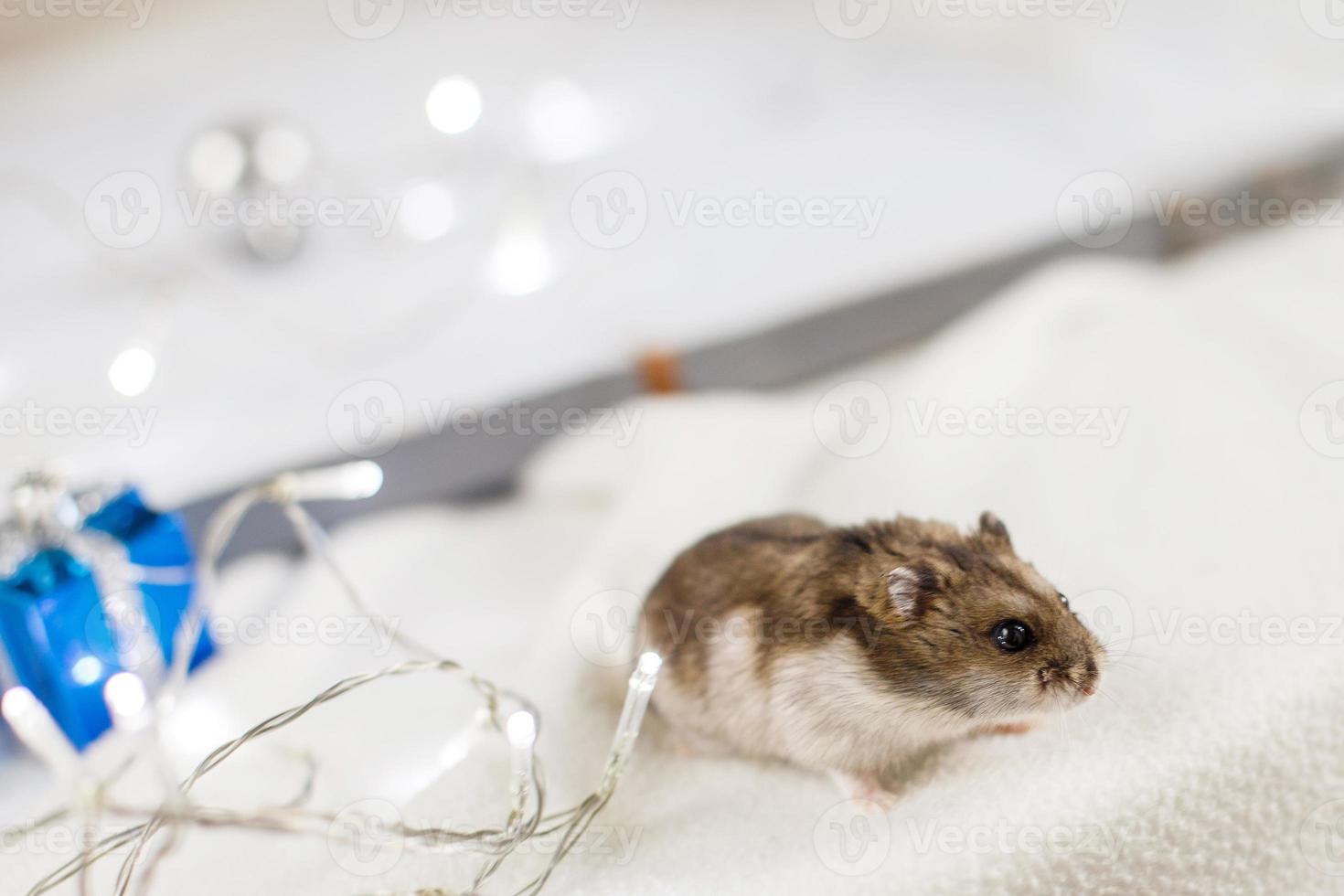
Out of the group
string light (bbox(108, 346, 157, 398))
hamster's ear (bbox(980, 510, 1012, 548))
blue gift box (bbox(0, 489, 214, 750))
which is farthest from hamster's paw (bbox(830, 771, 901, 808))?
string light (bbox(108, 346, 157, 398))

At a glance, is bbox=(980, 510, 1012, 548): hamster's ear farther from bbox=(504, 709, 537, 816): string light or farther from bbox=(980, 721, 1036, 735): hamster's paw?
bbox=(504, 709, 537, 816): string light

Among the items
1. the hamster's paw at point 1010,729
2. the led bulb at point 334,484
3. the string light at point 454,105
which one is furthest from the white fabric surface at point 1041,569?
the string light at point 454,105

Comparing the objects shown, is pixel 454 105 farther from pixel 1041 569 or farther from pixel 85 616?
pixel 1041 569

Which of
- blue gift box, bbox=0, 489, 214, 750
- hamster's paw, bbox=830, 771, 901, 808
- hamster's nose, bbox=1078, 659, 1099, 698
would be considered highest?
hamster's nose, bbox=1078, 659, 1099, 698

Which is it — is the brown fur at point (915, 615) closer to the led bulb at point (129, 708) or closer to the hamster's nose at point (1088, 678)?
the hamster's nose at point (1088, 678)

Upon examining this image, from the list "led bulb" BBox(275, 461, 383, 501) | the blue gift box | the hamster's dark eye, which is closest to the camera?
the hamster's dark eye

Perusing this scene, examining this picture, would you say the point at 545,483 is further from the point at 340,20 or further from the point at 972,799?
the point at 340,20
